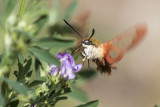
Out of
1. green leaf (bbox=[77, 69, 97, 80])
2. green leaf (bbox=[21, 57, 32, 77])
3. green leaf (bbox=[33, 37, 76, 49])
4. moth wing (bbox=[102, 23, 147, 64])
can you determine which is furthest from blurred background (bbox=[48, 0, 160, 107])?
green leaf (bbox=[33, 37, 76, 49])

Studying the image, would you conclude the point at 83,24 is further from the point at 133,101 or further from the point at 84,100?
the point at 133,101

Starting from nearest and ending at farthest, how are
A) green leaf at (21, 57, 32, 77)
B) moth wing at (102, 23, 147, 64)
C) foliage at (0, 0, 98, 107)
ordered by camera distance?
foliage at (0, 0, 98, 107), green leaf at (21, 57, 32, 77), moth wing at (102, 23, 147, 64)

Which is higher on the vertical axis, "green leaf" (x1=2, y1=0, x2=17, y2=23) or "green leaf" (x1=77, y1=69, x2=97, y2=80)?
"green leaf" (x1=2, y1=0, x2=17, y2=23)

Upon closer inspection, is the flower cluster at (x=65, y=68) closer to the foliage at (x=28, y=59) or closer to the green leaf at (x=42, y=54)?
the foliage at (x=28, y=59)

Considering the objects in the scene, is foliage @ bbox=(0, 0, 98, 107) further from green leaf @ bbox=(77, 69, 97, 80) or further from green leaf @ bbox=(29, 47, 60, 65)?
green leaf @ bbox=(77, 69, 97, 80)

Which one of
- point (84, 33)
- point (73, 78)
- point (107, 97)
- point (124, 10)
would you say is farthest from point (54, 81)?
point (124, 10)

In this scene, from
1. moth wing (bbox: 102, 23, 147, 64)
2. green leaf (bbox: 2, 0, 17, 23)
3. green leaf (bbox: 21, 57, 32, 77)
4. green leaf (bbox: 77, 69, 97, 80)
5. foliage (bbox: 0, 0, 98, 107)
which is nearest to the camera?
foliage (bbox: 0, 0, 98, 107)

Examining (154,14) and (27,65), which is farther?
(154,14)
